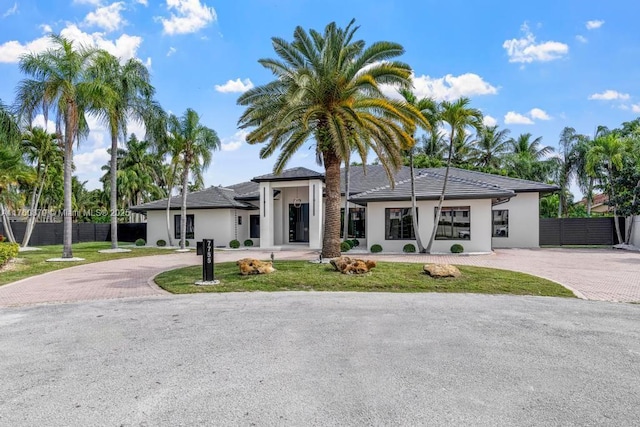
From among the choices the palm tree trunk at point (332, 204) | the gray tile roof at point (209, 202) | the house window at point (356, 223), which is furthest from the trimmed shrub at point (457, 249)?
the gray tile roof at point (209, 202)

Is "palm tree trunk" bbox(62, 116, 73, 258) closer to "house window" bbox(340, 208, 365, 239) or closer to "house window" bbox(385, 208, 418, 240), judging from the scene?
"house window" bbox(340, 208, 365, 239)

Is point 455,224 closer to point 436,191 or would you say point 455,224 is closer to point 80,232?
point 436,191

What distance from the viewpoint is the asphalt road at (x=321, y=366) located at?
11.9 ft

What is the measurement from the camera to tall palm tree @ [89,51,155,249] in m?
19.3

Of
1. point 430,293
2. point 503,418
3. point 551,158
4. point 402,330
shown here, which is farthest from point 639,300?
point 551,158

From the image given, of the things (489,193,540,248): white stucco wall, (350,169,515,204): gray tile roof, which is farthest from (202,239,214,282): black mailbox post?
(489,193,540,248): white stucco wall

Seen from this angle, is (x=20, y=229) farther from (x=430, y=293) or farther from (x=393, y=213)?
(x=430, y=293)

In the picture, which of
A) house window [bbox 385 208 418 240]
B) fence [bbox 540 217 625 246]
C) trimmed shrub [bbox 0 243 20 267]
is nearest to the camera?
trimmed shrub [bbox 0 243 20 267]

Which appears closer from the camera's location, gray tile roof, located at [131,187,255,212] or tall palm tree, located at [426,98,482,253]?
tall palm tree, located at [426,98,482,253]

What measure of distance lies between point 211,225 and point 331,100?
15963mm

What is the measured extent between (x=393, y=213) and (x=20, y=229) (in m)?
27.8

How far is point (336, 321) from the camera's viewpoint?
6918mm

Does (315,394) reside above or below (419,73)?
below

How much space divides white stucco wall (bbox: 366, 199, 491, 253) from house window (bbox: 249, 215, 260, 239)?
9727mm
